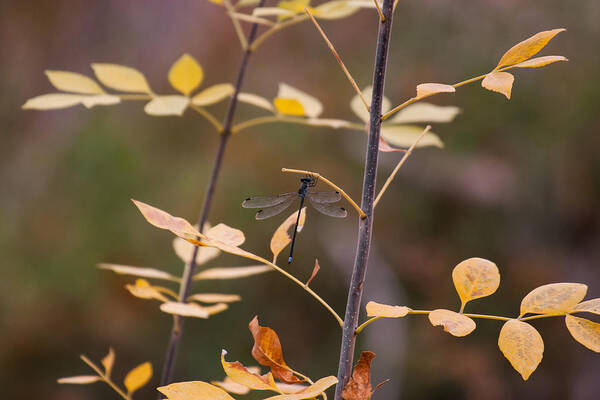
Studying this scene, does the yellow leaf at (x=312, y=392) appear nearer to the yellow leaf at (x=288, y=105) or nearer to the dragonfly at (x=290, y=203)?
the dragonfly at (x=290, y=203)

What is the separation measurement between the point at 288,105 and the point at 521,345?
360 millimetres

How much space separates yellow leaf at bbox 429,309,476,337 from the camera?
312 millimetres

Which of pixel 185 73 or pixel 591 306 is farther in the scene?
pixel 185 73

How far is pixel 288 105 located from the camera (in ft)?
1.93

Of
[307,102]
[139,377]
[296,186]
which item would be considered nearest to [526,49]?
[307,102]

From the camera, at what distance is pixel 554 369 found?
2.19m

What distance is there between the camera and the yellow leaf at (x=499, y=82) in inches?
12.5

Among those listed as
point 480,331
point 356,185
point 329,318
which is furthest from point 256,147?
point 480,331

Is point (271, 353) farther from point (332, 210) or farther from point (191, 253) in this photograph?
point (191, 253)

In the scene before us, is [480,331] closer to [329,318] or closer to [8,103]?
[329,318]

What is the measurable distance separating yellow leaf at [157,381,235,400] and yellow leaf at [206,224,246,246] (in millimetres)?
90

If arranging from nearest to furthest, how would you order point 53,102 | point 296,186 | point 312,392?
1. point 312,392
2. point 53,102
3. point 296,186

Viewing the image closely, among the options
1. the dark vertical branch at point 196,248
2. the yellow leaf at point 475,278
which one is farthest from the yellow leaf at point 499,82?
the dark vertical branch at point 196,248

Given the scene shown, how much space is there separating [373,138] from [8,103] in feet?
7.27
